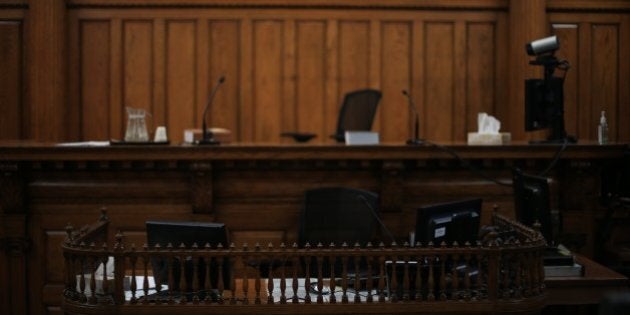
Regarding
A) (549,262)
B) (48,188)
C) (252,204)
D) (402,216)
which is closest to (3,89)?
(48,188)

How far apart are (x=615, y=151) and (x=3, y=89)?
5.15 metres

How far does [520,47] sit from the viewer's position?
23.4 feet

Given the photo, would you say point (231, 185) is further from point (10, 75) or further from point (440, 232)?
point (10, 75)

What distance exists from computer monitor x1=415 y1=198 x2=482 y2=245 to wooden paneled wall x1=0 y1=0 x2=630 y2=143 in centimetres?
411

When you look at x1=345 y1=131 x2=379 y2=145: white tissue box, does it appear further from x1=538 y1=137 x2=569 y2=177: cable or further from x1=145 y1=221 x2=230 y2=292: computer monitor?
x1=145 y1=221 x2=230 y2=292: computer monitor

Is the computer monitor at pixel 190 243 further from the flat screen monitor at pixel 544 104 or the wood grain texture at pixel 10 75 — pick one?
the wood grain texture at pixel 10 75

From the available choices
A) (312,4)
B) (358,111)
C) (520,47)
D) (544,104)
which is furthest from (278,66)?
(544,104)

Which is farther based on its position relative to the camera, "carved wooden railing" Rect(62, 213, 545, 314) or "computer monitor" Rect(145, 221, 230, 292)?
"computer monitor" Rect(145, 221, 230, 292)

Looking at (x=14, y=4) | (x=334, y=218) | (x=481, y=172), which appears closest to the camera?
(x=334, y=218)

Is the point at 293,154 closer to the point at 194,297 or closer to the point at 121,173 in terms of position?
the point at 121,173

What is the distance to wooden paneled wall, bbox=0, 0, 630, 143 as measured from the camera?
283 inches

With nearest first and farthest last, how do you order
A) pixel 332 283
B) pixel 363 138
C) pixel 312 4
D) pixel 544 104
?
pixel 332 283
pixel 363 138
pixel 544 104
pixel 312 4

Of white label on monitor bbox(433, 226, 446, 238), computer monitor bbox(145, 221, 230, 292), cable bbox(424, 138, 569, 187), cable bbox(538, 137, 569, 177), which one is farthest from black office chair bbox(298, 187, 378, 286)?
computer monitor bbox(145, 221, 230, 292)

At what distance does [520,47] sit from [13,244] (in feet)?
15.1
